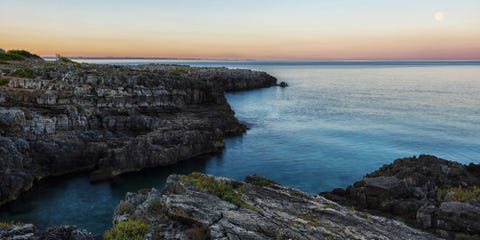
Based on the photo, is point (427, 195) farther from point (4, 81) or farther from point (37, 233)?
point (4, 81)

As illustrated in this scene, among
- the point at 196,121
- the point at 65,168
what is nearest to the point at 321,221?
the point at 65,168

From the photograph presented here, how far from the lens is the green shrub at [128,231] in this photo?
21.1m

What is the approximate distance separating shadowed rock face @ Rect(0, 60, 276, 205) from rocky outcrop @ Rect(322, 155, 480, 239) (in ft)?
94.3

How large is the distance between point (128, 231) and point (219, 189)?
6923 mm

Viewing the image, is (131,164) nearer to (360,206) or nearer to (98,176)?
(98,176)

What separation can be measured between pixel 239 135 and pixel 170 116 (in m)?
16.3

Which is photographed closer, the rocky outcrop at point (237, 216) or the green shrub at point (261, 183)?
the rocky outcrop at point (237, 216)

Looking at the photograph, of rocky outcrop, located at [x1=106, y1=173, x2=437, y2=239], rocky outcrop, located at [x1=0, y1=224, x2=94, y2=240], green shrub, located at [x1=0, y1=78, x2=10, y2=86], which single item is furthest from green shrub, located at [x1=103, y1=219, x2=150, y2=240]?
green shrub, located at [x1=0, y1=78, x2=10, y2=86]

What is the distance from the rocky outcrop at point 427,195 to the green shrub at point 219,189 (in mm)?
16349

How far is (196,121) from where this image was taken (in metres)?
68.1

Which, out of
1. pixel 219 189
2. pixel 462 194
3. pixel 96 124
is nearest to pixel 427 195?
pixel 462 194

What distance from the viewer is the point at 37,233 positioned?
19734mm

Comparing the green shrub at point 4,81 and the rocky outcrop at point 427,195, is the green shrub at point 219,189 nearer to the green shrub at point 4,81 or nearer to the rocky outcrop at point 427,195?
the rocky outcrop at point 427,195

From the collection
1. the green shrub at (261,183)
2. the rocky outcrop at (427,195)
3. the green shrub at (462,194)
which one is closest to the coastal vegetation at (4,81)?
the green shrub at (261,183)
